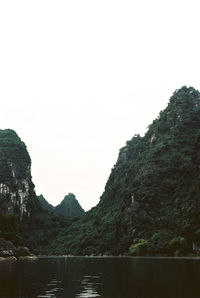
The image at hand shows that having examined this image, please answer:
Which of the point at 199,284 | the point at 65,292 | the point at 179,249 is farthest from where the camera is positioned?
the point at 179,249

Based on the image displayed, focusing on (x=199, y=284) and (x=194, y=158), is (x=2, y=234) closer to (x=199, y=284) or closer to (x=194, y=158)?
(x=194, y=158)

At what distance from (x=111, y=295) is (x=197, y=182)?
Result: 131 metres

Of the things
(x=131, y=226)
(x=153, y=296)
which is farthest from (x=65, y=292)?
(x=131, y=226)

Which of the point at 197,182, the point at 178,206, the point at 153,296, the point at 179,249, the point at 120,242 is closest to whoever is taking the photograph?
the point at 153,296

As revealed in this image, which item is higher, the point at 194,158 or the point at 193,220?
the point at 194,158

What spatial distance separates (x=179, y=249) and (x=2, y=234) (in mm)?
57808

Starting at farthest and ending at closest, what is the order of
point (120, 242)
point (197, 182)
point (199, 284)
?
point (120, 242) < point (197, 182) < point (199, 284)

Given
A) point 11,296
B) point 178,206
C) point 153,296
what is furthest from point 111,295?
point 178,206

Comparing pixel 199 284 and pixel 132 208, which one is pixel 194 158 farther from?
pixel 199 284

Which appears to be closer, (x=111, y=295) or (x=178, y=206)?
(x=111, y=295)

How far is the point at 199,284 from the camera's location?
3306 cm

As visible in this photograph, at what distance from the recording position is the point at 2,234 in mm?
133625

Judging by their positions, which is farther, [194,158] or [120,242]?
[120,242]

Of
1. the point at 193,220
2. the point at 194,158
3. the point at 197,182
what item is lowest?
the point at 193,220
